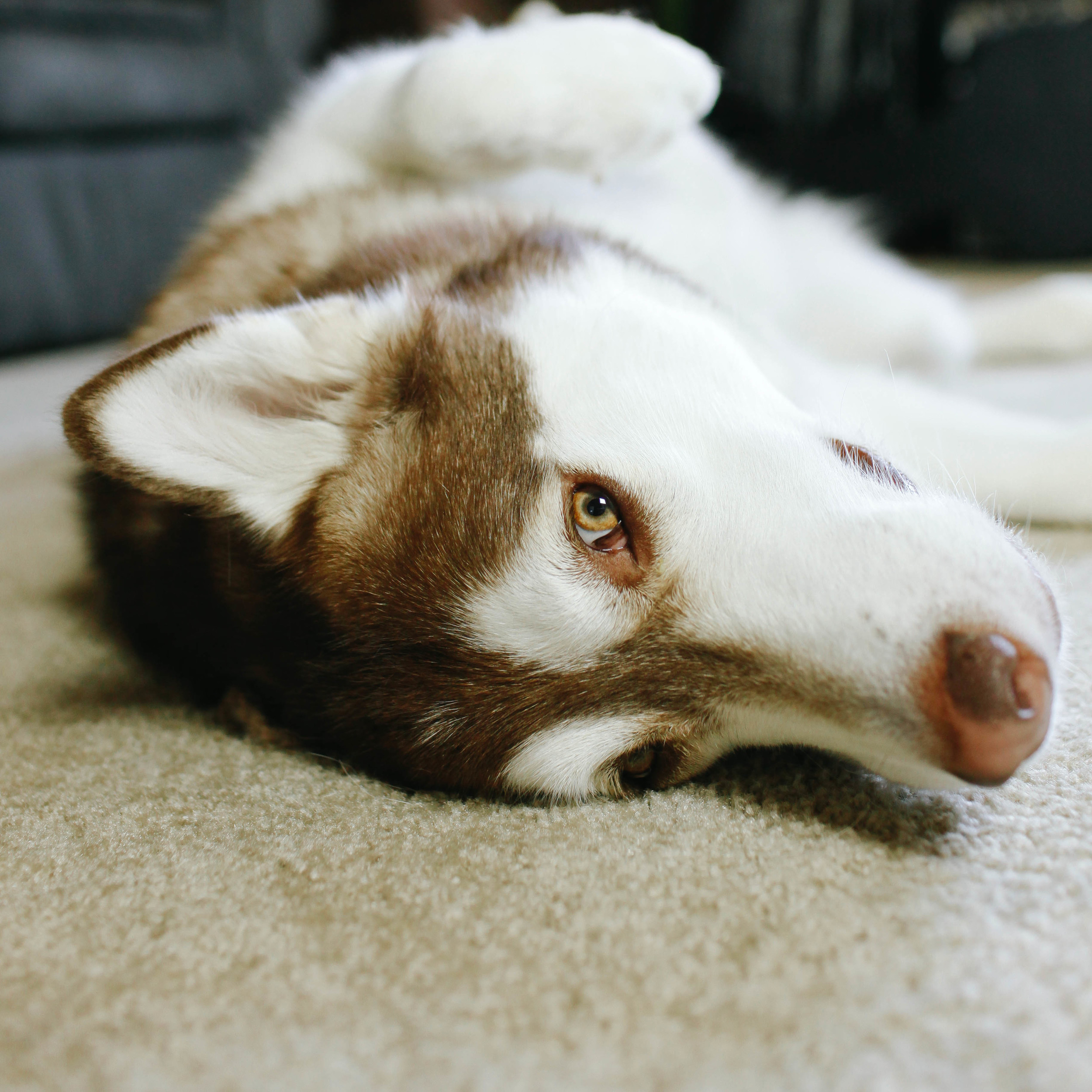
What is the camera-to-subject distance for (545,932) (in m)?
0.94

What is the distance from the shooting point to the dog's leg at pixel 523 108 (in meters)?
1.98

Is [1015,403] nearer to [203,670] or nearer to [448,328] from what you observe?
[448,328]

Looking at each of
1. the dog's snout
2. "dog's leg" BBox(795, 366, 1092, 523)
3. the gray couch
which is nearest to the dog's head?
the dog's snout

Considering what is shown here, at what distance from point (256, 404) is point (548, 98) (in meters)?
1.00

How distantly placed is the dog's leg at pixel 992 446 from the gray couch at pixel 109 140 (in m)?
3.19

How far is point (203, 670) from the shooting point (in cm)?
153

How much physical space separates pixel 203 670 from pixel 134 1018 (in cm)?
72

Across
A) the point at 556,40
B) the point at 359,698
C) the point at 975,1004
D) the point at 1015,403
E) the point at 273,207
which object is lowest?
the point at 1015,403

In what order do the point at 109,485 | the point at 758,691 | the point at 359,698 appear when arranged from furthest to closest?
1. the point at 109,485
2. the point at 359,698
3. the point at 758,691

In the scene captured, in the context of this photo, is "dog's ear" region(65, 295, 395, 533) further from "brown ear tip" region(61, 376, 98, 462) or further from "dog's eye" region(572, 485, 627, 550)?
"dog's eye" region(572, 485, 627, 550)

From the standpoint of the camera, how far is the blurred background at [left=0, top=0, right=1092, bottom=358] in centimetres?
379

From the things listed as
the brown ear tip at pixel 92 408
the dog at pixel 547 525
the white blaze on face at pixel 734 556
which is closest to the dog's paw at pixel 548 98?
the dog at pixel 547 525

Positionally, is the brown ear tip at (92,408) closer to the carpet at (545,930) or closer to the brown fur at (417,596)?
the brown fur at (417,596)

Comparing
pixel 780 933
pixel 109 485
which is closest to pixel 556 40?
pixel 109 485
